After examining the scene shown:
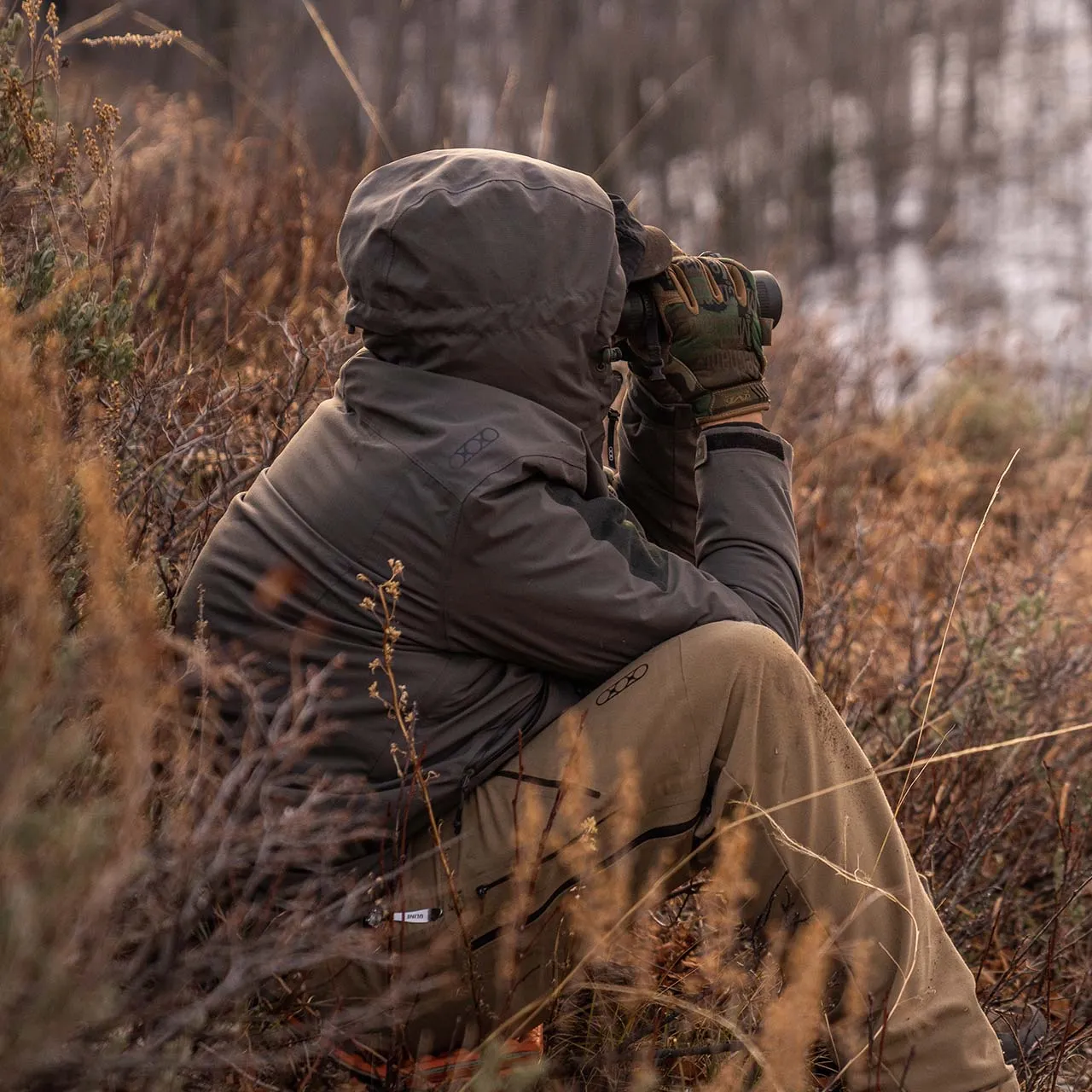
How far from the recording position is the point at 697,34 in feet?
53.4

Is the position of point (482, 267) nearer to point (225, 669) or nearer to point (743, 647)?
point (743, 647)

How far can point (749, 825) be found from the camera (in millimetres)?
1938

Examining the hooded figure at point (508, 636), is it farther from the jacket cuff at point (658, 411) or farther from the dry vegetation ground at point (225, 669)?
the jacket cuff at point (658, 411)

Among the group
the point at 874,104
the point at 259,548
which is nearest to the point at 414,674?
the point at 259,548

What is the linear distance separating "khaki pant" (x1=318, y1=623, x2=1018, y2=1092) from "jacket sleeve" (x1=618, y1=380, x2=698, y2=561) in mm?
557

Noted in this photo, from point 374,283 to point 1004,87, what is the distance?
20.5m

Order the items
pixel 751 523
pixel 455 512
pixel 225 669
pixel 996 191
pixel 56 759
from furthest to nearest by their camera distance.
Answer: pixel 996 191
pixel 751 523
pixel 455 512
pixel 225 669
pixel 56 759

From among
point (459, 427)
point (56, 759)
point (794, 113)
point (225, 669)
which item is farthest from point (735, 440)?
point (794, 113)

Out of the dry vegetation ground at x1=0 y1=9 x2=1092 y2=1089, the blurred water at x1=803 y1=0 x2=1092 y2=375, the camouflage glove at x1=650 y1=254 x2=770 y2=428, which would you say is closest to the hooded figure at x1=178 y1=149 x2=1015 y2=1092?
the dry vegetation ground at x1=0 y1=9 x2=1092 y2=1089

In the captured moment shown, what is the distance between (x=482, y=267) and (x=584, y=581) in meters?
0.49

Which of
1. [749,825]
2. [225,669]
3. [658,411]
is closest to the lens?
[225,669]

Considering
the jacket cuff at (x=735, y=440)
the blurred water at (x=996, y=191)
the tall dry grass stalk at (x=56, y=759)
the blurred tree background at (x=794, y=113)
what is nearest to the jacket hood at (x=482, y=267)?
the jacket cuff at (x=735, y=440)

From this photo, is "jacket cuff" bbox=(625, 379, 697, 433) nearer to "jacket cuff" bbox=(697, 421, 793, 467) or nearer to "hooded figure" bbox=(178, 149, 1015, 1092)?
"jacket cuff" bbox=(697, 421, 793, 467)

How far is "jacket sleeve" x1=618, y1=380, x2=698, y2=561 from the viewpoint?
2432 millimetres
